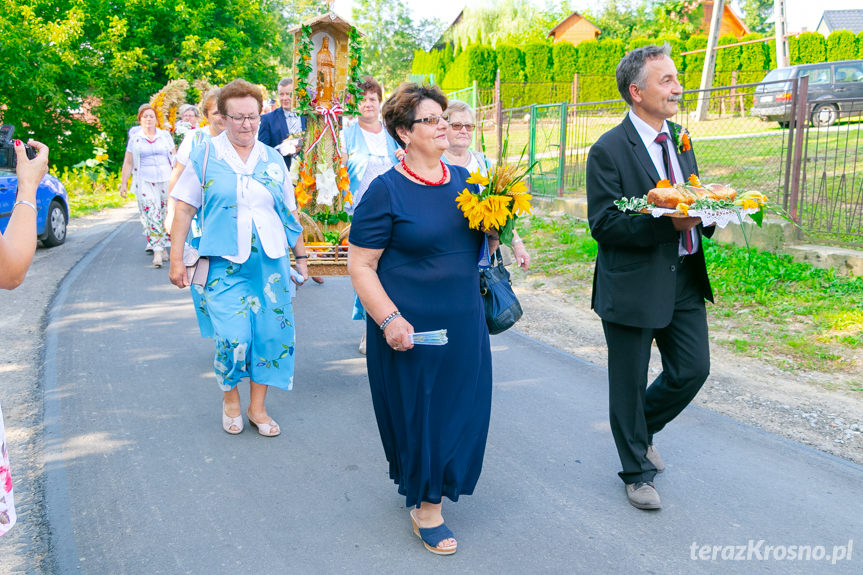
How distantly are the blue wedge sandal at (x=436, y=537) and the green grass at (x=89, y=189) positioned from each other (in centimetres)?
1554

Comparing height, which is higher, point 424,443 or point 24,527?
point 424,443

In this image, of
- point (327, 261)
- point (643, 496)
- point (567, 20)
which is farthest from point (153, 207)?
point (567, 20)

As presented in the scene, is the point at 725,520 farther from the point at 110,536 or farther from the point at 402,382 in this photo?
the point at 110,536

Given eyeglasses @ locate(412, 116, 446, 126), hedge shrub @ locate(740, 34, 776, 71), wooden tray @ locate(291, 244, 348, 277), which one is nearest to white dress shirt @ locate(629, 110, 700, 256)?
eyeglasses @ locate(412, 116, 446, 126)

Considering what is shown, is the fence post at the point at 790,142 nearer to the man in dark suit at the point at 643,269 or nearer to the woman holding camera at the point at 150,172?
the man in dark suit at the point at 643,269

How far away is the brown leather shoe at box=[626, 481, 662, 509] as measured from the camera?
3.88 m

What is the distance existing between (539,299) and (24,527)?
6.09 metres

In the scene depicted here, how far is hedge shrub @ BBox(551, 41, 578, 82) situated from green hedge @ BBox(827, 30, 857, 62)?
11.1 metres

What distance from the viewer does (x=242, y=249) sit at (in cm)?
477

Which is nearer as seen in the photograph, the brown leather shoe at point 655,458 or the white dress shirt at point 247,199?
the brown leather shoe at point 655,458

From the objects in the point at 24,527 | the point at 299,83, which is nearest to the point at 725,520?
the point at 24,527

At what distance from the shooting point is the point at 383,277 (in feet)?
11.5

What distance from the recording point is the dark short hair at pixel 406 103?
346cm

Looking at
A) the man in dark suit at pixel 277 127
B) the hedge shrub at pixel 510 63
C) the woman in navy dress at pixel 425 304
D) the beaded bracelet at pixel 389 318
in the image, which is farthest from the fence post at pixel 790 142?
the hedge shrub at pixel 510 63
